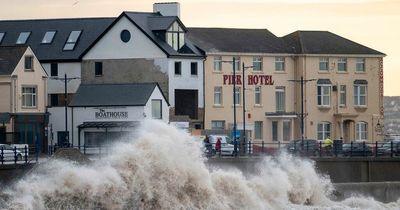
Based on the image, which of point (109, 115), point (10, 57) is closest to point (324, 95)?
point (109, 115)

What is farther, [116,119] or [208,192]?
[116,119]

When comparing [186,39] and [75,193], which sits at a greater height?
[186,39]

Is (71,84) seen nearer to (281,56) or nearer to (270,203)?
(281,56)

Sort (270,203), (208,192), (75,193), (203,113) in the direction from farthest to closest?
(203,113) → (270,203) → (208,192) → (75,193)

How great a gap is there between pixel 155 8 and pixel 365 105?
546 inches

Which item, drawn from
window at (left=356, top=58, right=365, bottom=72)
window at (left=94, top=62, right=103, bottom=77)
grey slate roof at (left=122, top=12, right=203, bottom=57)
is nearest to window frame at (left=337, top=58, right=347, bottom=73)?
window at (left=356, top=58, right=365, bottom=72)

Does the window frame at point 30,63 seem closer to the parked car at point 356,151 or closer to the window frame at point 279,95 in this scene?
the window frame at point 279,95

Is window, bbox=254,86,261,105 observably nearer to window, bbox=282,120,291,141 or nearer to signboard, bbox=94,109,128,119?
window, bbox=282,120,291,141

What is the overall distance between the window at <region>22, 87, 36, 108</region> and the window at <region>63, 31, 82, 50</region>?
6120 mm

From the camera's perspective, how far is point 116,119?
83.0 metres

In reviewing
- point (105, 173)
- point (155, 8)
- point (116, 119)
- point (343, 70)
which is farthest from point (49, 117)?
point (105, 173)

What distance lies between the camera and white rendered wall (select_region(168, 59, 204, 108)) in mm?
88875

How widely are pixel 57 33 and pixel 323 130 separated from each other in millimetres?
16582

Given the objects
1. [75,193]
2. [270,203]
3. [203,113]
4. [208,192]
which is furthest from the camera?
[203,113]
